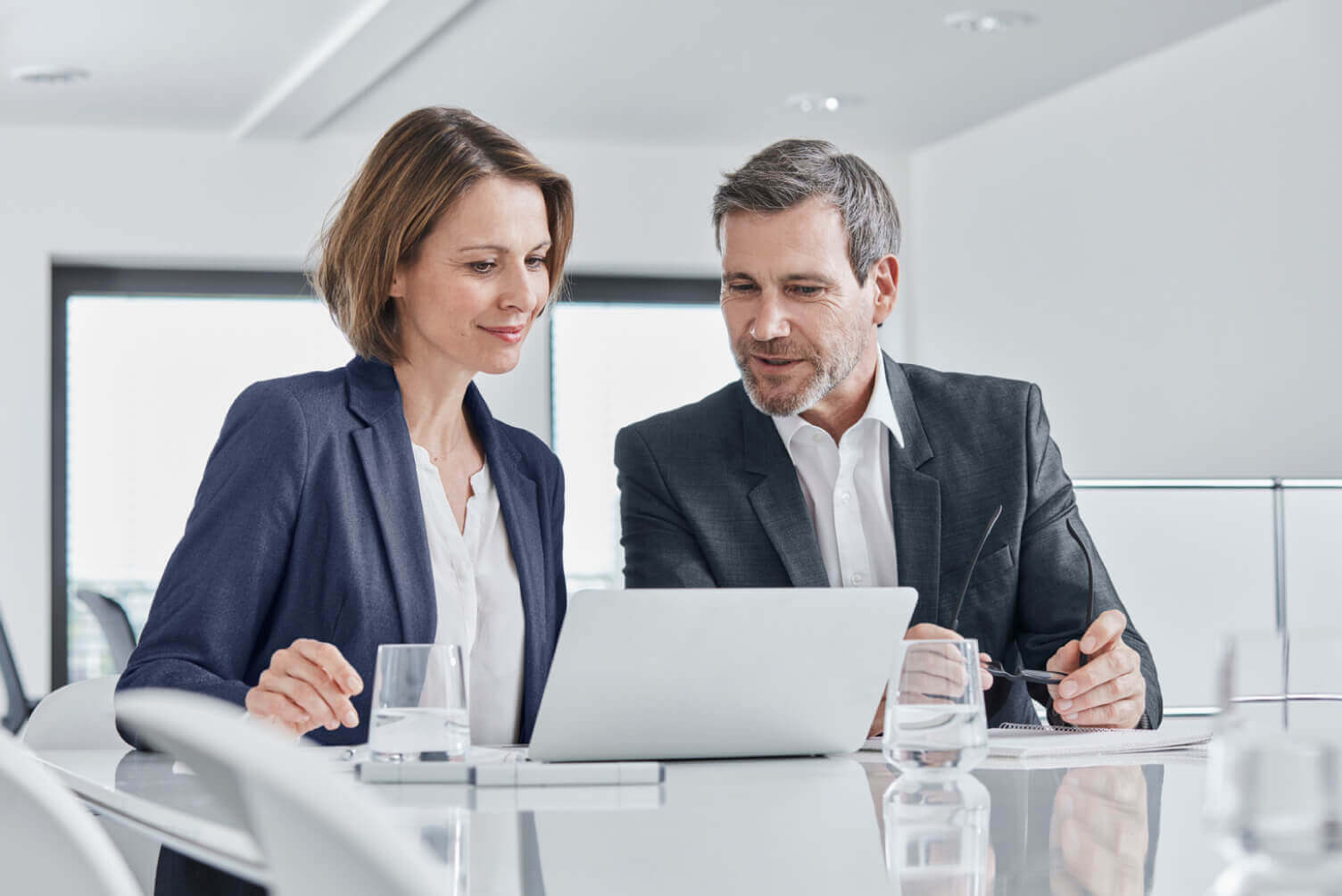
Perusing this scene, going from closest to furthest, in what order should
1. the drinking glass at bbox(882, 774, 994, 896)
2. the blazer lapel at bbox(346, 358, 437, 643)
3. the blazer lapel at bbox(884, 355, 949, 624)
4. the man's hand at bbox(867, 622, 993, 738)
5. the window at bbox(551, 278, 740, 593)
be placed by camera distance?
the drinking glass at bbox(882, 774, 994, 896)
the man's hand at bbox(867, 622, 993, 738)
the blazer lapel at bbox(346, 358, 437, 643)
the blazer lapel at bbox(884, 355, 949, 624)
the window at bbox(551, 278, 740, 593)

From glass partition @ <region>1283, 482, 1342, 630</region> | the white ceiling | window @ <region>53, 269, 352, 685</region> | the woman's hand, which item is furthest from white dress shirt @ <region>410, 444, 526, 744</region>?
window @ <region>53, 269, 352, 685</region>

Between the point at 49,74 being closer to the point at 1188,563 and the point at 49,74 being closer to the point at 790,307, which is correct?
the point at 790,307

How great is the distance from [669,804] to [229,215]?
18.1 ft

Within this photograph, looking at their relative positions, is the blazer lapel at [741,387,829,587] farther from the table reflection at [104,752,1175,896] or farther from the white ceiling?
the white ceiling

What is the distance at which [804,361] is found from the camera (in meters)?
2.24

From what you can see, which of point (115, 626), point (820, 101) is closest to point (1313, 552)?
point (820, 101)

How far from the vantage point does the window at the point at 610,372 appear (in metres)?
6.62

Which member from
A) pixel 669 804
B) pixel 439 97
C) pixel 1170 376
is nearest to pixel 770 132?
pixel 439 97

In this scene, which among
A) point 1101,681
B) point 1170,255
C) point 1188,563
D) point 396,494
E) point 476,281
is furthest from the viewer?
point 1170,255

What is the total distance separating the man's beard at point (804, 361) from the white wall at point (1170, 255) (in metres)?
2.87

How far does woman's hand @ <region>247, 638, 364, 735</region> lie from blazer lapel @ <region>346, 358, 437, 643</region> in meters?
0.35

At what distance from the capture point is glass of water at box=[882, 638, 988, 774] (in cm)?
129

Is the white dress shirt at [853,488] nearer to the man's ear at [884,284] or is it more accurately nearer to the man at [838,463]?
the man at [838,463]

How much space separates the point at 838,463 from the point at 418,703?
106 cm
